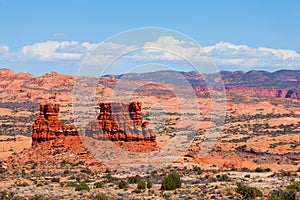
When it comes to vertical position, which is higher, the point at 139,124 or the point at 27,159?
the point at 139,124

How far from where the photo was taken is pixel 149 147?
44906mm

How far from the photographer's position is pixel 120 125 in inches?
1780

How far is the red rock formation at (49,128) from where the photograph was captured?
4456 cm

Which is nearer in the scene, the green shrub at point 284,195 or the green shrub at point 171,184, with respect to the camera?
the green shrub at point 284,195

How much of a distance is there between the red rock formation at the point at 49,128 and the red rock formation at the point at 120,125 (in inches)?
98.1

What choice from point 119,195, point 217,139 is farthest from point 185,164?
point 217,139

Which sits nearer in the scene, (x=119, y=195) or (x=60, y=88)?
(x=119, y=195)

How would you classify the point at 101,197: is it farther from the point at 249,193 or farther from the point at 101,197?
the point at 249,193

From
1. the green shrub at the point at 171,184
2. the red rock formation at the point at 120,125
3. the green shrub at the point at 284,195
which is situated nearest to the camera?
the green shrub at the point at 284,195

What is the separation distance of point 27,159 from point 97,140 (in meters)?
6.40

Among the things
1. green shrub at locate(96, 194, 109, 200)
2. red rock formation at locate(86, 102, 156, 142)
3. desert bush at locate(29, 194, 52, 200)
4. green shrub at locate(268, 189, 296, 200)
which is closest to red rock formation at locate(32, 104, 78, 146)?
red rock formation at locate(86, 102, 156, 142)

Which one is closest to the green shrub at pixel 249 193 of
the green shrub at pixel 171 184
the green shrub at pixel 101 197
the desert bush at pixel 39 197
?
the green shrub at pixel 171 184

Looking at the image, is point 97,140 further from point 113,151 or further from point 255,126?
point 255,126

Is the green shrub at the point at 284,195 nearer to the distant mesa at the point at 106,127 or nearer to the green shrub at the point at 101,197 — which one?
the green shrub at the point at 101,197
